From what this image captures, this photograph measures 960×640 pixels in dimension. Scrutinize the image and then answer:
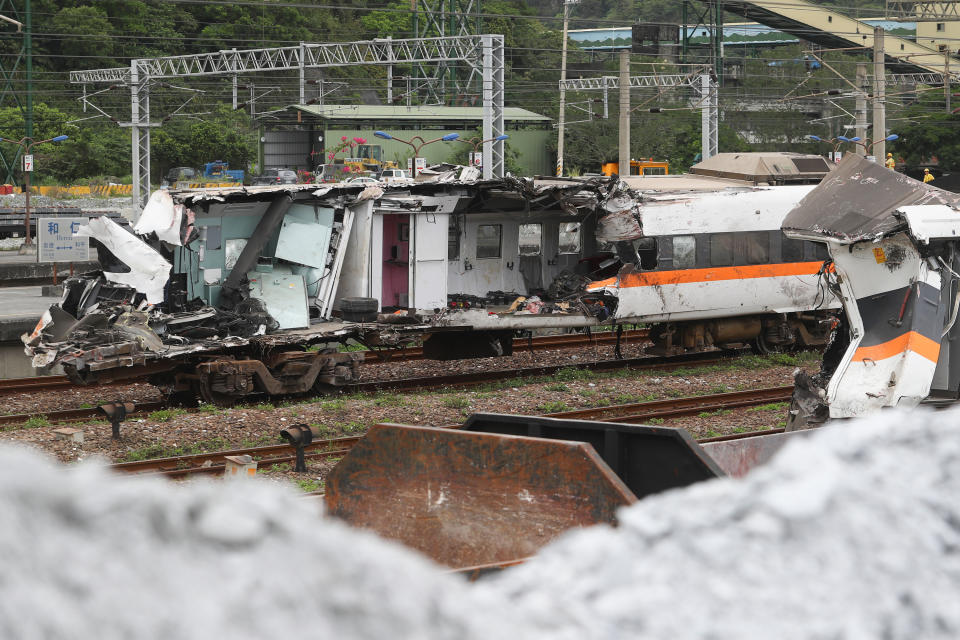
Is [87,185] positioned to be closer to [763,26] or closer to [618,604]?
[763,26]

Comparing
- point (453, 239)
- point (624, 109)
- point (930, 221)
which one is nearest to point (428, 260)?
point (453, 239)

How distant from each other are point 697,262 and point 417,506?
50.8 ft

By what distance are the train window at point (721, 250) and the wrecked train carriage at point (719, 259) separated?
0.7 inches

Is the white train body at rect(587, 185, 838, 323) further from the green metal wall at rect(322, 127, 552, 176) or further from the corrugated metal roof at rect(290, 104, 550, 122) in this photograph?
the green metal wall at rect(322, 127, 552, 176)

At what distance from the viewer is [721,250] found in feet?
66.3

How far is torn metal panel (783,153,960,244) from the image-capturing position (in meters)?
11.0

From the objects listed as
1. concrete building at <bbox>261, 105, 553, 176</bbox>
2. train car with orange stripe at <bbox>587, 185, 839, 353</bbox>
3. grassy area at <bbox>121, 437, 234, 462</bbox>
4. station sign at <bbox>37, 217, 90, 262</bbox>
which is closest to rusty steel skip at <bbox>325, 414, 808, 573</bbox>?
grassy area at <bbox>121, 437, 234, 462</bbox>

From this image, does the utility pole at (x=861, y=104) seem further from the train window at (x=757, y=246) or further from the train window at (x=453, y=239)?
the train window at (x=453, y=239)

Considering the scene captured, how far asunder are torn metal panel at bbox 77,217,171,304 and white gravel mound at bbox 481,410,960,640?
15424 mm

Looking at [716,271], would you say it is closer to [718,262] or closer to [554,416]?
[718,262]

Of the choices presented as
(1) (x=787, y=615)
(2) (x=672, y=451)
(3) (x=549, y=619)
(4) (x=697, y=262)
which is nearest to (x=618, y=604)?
(3) (x=549, y=619)

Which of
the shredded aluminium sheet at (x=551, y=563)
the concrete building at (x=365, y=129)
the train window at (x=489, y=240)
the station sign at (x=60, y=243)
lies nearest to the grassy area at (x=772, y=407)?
the train window at (x=489, y=240)

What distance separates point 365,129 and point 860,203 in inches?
2022

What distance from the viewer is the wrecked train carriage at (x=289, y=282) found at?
648 inches
